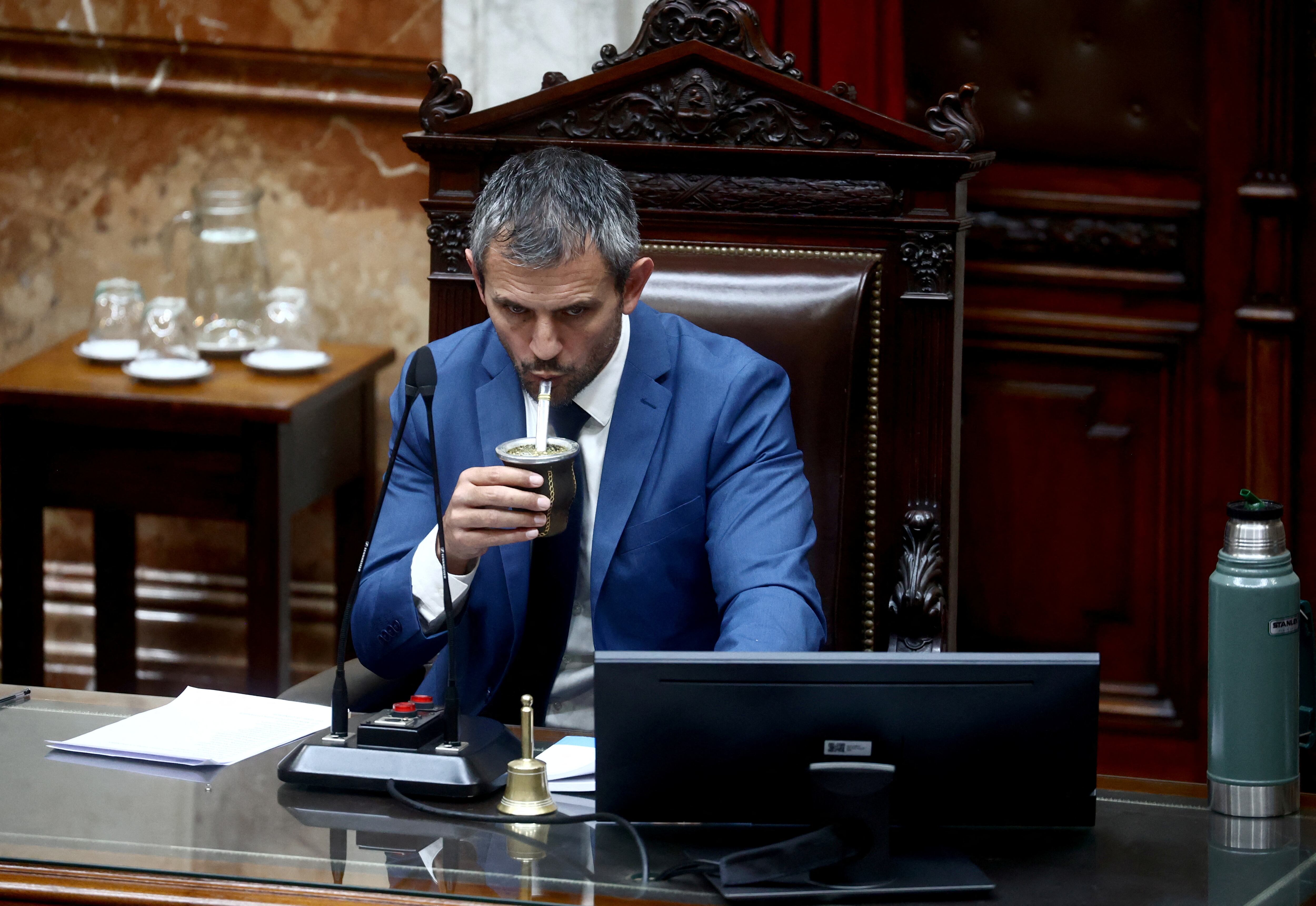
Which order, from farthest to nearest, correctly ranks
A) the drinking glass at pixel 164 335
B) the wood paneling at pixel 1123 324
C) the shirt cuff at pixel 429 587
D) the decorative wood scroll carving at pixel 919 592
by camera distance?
the drinking glass at pixel 164 335 → the wood paneling at pixel 1123 324 → the decorative wood scroll carving at pixel 919 592 → the shirt cuff at pixel 429 587

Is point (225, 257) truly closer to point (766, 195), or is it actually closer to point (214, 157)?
point (214, 157)

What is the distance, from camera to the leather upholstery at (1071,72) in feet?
8.80

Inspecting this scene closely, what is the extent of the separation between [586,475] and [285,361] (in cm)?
111

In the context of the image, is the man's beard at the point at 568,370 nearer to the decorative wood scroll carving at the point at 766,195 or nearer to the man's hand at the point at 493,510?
the man's hand at the point at 493,510

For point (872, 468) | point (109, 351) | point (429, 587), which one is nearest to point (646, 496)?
point (429, 587)

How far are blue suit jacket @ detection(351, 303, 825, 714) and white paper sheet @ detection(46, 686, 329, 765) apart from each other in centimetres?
20

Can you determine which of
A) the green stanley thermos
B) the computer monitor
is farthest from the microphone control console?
the green stanley thermos

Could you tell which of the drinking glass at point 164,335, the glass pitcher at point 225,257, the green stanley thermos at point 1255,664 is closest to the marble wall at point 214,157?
the glass pitcher at point 225,257

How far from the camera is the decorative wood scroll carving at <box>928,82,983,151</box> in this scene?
2127mm

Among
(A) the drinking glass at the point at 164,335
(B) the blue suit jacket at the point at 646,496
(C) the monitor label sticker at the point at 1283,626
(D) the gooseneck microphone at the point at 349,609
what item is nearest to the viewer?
(C) the monitor label sticker at the point at 1283,626

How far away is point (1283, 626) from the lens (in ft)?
4.26

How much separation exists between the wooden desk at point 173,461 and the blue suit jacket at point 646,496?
2.65 feet

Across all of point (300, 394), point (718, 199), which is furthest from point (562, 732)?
point (300, 394)

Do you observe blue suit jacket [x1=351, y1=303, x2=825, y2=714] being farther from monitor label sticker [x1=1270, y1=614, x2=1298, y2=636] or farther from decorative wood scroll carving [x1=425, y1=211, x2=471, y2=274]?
monitor label sticker [x1=1270, y1=614, x2=1298, y2=636]
